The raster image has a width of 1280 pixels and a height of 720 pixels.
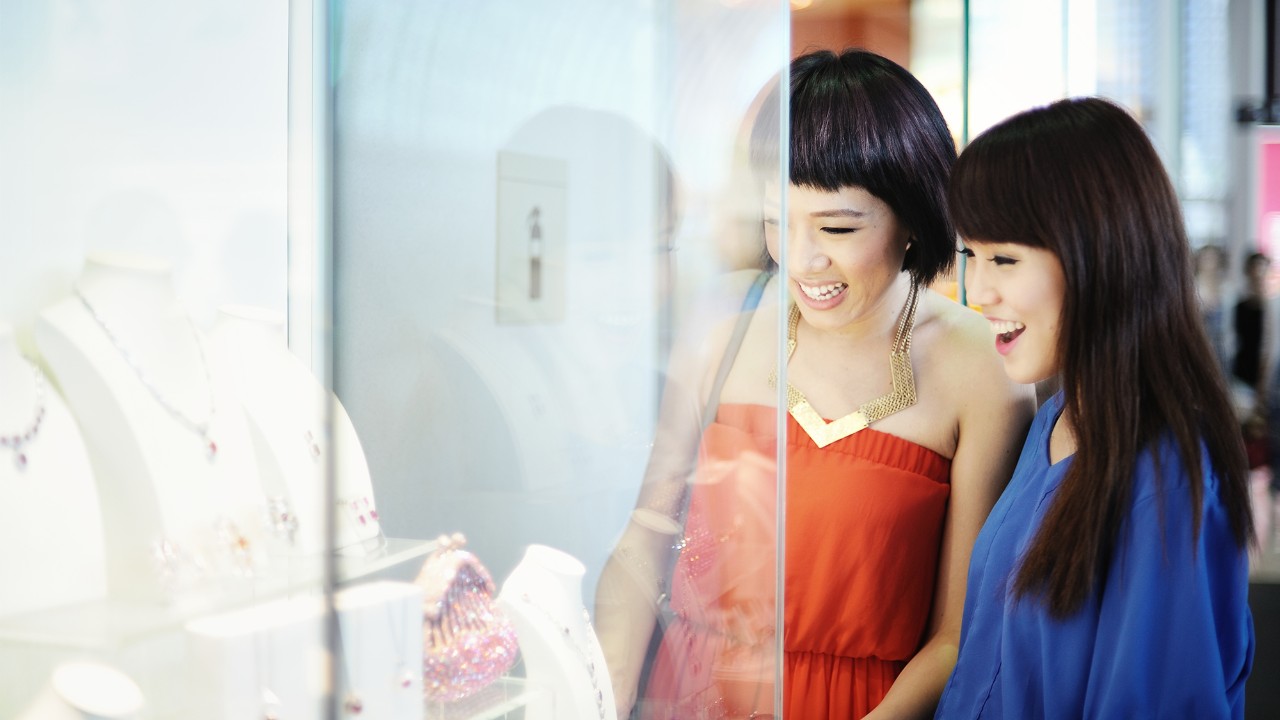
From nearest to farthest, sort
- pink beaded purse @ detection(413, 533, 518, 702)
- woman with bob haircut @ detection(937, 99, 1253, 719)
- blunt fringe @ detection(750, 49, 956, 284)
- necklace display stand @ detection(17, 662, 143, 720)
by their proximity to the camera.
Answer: necklace display stand @ detection(17, 662, 143, 720) < pink beaded purse @ detection(413, 533, 518, 702) < woman with bob haircut @ detection(937, 99, 1253, 719) < blunt fringe @ detection(750, 49, 956, 284)

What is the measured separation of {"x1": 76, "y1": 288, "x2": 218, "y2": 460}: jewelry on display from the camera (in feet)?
1.88

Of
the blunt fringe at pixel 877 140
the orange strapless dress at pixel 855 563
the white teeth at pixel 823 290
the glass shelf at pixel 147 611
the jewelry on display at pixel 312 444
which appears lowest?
the orange strapless dress at pixel 855 563

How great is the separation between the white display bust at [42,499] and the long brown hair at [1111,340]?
2.62 ft

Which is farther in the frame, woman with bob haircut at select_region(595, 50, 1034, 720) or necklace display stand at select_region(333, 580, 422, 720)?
woman with bob haircut at select_region(595, 50, 1034, 720)

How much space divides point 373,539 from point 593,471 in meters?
0.20

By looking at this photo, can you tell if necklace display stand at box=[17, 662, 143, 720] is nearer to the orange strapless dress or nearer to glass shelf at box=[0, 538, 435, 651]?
glass shelf at box=[0, 538, 435, 651]

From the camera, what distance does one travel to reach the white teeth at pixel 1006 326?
1078 millimetres

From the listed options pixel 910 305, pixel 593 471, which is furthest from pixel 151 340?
pixel 910 305

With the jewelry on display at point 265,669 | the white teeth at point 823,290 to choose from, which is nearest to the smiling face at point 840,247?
the white teeth at point 823,290

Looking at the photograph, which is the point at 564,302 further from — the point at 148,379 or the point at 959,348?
the point at 959,348

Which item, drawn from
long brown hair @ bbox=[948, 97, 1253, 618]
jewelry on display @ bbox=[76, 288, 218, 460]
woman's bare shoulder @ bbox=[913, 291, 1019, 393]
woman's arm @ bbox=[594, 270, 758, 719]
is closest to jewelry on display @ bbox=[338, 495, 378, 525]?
jewelry on display @ bbox=[76, 288, 218, 460]

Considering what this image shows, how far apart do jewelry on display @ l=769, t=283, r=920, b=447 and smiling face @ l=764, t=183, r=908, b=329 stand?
0.24 feet

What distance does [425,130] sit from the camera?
619 mm

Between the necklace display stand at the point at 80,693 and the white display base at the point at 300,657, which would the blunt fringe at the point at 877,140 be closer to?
the white display base at the point at 300,657
